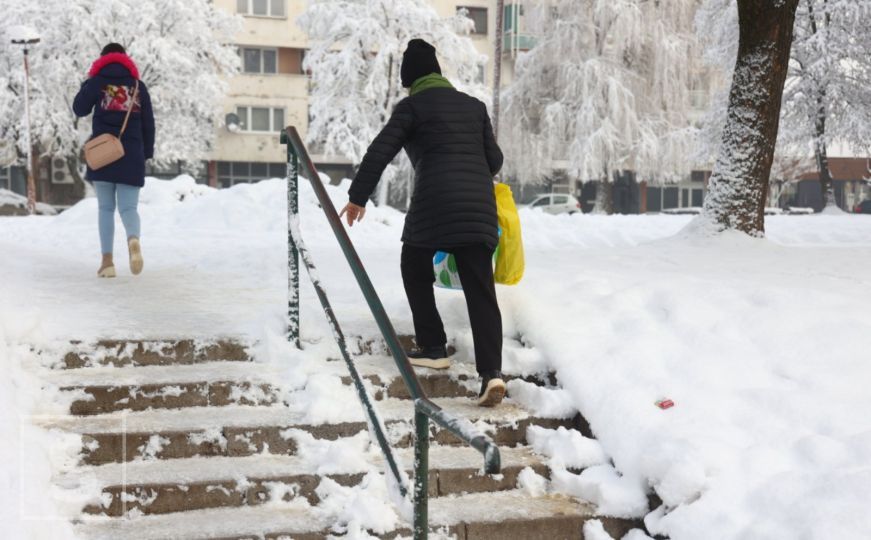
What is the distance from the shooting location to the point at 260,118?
1581 inches

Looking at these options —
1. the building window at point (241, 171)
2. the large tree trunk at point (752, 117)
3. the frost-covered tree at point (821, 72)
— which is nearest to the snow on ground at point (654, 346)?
the large tree trunk at point (752, 117)

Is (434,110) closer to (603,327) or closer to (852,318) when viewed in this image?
(603,327)

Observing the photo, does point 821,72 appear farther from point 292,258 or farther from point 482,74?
point 292,258

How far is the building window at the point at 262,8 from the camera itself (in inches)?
1563

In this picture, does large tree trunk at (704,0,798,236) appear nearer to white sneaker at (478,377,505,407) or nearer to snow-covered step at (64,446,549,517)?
white sneaker at (478,377,505,407)

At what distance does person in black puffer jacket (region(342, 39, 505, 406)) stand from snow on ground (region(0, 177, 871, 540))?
1.58 ft

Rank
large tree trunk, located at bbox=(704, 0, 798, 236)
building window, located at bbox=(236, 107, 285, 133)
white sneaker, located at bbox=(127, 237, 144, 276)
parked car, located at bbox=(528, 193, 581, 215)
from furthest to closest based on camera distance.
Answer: building window, located at bbox=(236, 107, 285, 133)
parked car, located at bbox=(528, 193, 581, 215)
large tree trunk, located at bbox=(704, 0, 798, 236)
white sneaker, located at bbox=(127, 237, 144, 276)

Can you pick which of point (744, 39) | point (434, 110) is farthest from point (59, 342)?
point (744, 39)

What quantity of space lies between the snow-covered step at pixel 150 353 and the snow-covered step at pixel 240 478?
0.87 m

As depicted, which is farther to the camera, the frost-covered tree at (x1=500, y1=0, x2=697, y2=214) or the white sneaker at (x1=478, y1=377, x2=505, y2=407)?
the frost-covered tree at (x1=500, y1=0, x2=697, y2=214)

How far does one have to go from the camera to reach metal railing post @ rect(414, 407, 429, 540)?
10.1 feet

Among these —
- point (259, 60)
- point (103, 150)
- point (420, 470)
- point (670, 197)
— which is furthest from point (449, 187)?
point (670, 197)

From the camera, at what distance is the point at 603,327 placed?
527 centimetres

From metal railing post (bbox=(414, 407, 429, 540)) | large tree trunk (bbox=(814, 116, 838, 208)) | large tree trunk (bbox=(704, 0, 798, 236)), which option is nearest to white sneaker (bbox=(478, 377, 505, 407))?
metal railing post (bbox=(414, 407, 429, 540))
